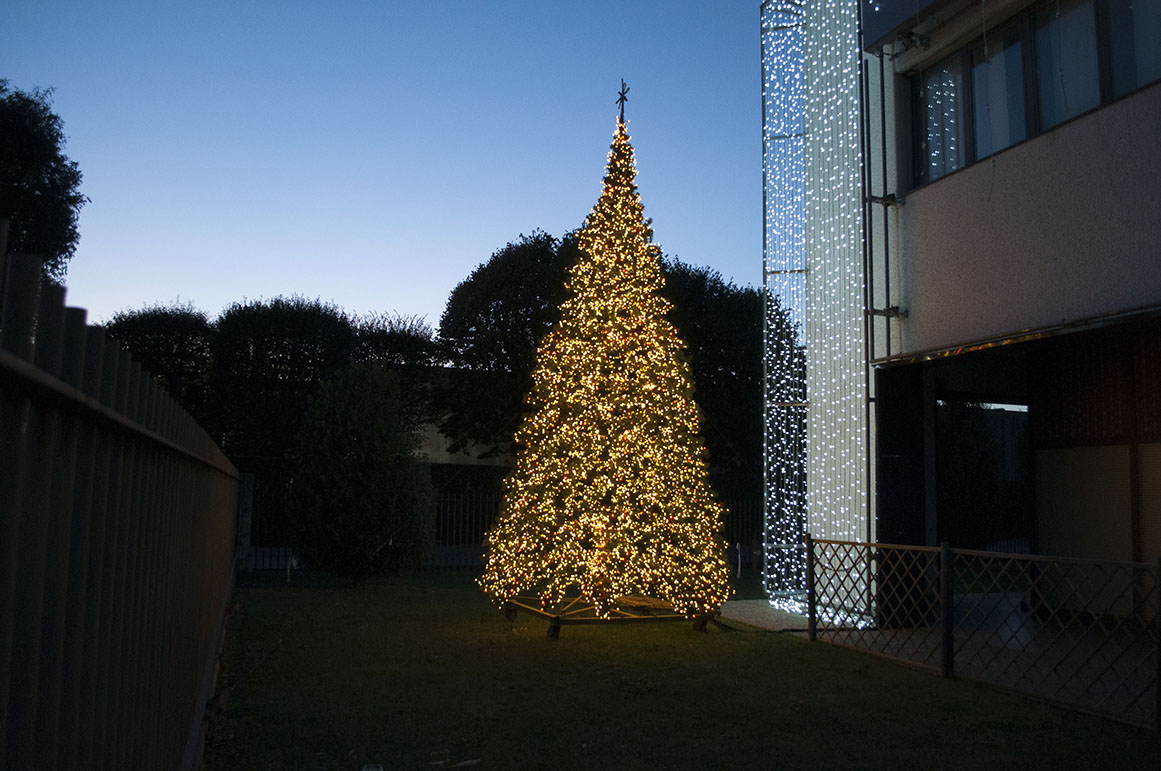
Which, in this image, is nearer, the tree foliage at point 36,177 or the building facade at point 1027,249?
the building facade at point 1027,249

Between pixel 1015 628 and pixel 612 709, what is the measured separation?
16.9 feet

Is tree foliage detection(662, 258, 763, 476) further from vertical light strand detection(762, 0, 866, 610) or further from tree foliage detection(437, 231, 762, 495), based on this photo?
vertical light strand detection(762, 0, 866, 610)

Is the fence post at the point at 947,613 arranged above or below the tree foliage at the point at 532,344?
below

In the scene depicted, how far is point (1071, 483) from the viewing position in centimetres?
1052

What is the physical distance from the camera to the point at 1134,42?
284 inches

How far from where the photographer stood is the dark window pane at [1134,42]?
7.05m

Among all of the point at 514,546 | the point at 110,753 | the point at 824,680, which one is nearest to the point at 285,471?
the point at 514,546

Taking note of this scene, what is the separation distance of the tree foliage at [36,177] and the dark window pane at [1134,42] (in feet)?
53.3

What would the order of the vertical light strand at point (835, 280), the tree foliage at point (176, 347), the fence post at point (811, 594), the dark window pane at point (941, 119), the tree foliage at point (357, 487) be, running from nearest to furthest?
the fence post at point (811, 594)
the dark window pane at point (941, 119)
the vertical light strand at point (835, 280)
the tree foliage at point (357, 487)
the tree foliage at point (176, 347)

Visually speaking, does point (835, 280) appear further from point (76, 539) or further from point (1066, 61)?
point (76, 539)

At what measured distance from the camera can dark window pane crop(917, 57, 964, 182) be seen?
9227 millimetres

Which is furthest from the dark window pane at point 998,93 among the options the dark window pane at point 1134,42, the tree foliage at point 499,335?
the tree foliage at point 499,335

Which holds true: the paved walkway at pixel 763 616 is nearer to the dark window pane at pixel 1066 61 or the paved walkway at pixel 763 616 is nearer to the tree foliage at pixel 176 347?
the dark window pane at pixel 1066 61

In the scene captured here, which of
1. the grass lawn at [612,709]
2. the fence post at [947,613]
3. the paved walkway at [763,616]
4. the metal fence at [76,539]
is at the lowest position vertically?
the grass lawn at [612,709]
